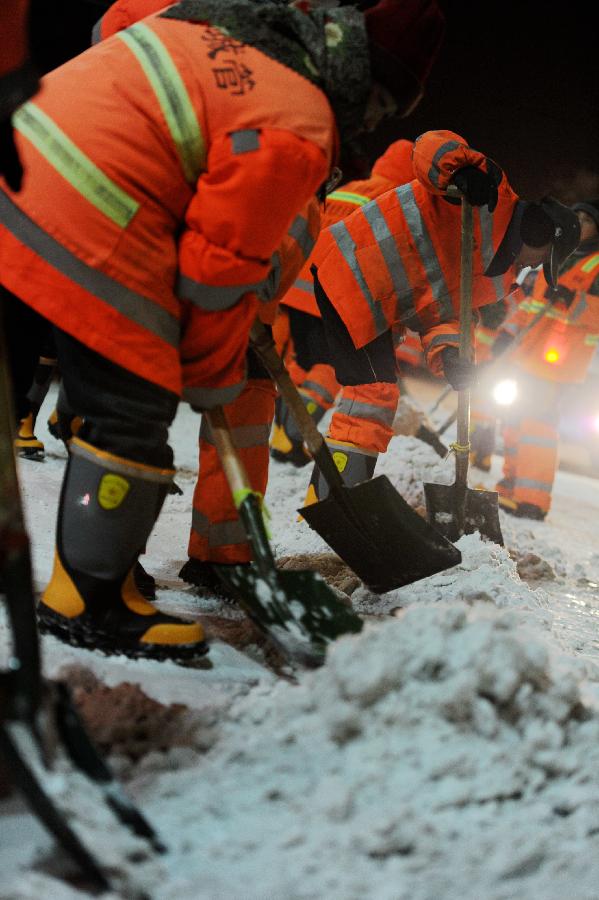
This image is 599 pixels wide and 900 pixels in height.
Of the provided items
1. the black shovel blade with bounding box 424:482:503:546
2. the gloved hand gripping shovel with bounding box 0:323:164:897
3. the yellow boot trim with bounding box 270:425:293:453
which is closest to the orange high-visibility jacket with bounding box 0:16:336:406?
the gloved hand gripping shovel with bounding box 0:323:164:897

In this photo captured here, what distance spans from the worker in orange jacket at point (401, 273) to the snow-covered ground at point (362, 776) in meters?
1.40

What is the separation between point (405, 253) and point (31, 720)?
2261 millimetres

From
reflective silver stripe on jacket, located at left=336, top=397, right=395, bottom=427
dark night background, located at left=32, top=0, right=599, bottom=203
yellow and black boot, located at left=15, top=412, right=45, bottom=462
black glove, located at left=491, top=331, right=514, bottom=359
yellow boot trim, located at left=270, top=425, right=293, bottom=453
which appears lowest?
yellow boot trim, located at left=270, top=425, right=293, bottom=453

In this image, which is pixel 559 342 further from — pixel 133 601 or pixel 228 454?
pixel 133 601

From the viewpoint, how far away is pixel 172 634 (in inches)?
63.2

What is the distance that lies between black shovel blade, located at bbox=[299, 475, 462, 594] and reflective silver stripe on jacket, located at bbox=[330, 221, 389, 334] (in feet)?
3.11

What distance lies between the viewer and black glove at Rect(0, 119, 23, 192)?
46.4 inches

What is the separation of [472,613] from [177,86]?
1109 mm

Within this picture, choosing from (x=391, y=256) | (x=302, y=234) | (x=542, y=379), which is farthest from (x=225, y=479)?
(x=542, y=379)

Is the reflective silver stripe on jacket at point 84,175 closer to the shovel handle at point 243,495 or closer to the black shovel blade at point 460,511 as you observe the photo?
the shovel handle at point 243,495

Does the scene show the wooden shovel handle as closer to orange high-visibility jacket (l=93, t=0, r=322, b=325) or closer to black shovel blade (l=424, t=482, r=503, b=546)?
orange high-visibility jacket (l=93, t=0, r=322, b=325)

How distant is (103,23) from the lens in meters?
2.40

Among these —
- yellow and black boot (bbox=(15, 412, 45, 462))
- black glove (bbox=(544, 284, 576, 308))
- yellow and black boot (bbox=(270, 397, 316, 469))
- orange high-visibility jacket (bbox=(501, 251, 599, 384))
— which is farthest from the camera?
orange high-visibility jacket (bbox=(501, 251, 599, 384))

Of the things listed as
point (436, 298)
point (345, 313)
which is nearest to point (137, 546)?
point (345, 313)
